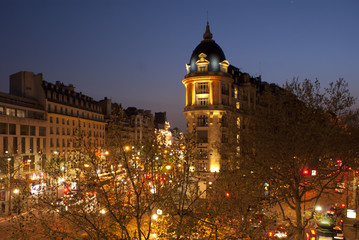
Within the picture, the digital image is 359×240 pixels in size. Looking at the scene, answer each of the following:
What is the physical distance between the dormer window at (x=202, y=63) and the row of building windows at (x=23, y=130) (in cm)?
3478

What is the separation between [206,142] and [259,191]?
29214 millimetres

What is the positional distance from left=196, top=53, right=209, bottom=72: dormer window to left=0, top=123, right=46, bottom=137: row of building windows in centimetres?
3478

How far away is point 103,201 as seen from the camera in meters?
13.6

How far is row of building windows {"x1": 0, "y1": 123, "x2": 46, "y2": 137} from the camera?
50537 millimetres

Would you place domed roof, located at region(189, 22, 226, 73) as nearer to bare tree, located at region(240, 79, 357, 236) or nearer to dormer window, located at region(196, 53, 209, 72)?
dormer window, located at region(196, 53, 209, 72)

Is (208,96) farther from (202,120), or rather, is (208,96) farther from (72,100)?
(72,100)

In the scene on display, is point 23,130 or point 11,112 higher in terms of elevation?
point 11,112

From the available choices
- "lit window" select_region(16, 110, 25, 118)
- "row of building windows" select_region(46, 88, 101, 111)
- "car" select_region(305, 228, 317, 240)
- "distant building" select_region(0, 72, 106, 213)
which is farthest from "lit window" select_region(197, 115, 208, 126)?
"row of building windows" select_region(46, 88, 101, 111)

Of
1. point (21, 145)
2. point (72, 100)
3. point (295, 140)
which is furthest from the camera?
point (72, 100)

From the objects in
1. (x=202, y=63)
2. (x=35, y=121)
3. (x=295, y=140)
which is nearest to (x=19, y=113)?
(x=35, y=121)

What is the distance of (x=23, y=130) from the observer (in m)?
55.3

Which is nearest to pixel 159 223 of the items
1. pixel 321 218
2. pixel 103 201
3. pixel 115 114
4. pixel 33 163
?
→ pixel 103 201

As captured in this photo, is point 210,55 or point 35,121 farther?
point 35,121

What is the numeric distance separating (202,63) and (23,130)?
35885 millimetres
